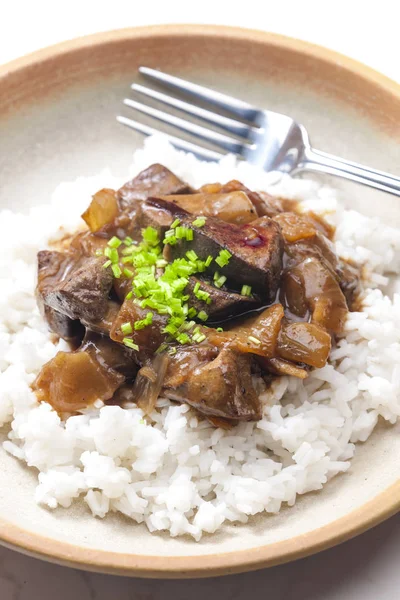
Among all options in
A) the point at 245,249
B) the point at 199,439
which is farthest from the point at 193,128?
the point at 199,439

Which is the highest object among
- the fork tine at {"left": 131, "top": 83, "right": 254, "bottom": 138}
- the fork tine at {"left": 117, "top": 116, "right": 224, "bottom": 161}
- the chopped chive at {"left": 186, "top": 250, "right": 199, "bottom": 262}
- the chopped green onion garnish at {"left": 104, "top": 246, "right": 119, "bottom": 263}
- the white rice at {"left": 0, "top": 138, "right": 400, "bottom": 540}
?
the fork tine at {"left": 131, "top": 83, "right": 254, "bottom": 138}

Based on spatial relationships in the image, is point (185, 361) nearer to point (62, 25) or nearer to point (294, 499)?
point (294, 499)

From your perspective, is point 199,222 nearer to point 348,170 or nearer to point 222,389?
point 222,389

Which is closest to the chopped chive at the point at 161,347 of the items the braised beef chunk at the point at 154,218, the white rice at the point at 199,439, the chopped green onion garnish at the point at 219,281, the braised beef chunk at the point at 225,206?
the white rice at the point at 199,439

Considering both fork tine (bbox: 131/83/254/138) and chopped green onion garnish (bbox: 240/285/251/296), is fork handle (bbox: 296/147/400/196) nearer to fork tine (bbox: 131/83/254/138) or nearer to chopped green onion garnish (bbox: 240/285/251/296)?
fork tine (bbox: 131/83/254/138)

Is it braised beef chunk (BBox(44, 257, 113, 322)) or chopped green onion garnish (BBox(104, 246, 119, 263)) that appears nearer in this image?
braised beef chunk (BBox(44, 257, 113, 322))

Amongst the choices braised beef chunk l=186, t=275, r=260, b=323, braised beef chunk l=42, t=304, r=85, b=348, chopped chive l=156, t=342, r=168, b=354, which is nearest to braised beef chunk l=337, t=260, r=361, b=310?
braised beef chunk l=186, t=275, r=260, b=323

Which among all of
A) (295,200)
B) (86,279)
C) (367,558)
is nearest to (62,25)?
(295,200)
